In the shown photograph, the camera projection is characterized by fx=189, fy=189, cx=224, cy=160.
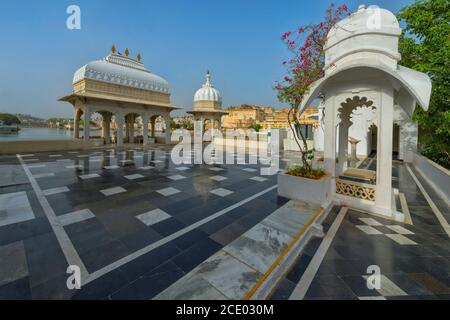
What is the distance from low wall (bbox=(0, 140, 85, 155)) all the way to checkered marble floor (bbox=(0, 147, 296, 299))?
354 inches

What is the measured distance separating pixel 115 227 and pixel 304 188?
4.76 m

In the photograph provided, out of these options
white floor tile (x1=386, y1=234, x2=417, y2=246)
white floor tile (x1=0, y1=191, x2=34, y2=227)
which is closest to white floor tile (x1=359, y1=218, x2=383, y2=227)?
white floor tile (x1=386, y1=234, x2=417, y2=246)

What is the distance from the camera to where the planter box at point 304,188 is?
5.09 m

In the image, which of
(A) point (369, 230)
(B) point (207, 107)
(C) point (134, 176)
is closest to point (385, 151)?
(A) point (369, 230)

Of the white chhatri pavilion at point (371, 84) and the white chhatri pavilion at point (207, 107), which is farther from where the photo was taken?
the white chhatri pavilion at point (207, 107)

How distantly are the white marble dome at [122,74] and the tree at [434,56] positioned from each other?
822 inches

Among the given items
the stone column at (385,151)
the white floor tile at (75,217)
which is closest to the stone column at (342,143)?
the stone column at (385,151)

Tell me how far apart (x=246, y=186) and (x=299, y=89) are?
143 inches

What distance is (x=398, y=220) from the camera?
4.43 metres

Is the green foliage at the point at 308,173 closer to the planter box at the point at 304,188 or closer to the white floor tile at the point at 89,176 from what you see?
the planter box at the point at 304,188

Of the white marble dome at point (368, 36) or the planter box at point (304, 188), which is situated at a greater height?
the white marble dome at point (368, 36)

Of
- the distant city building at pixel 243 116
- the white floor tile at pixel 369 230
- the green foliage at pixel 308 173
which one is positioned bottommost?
the white floor tile at pixel 369 230

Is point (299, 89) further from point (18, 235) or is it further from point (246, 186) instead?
point (18, 235)
